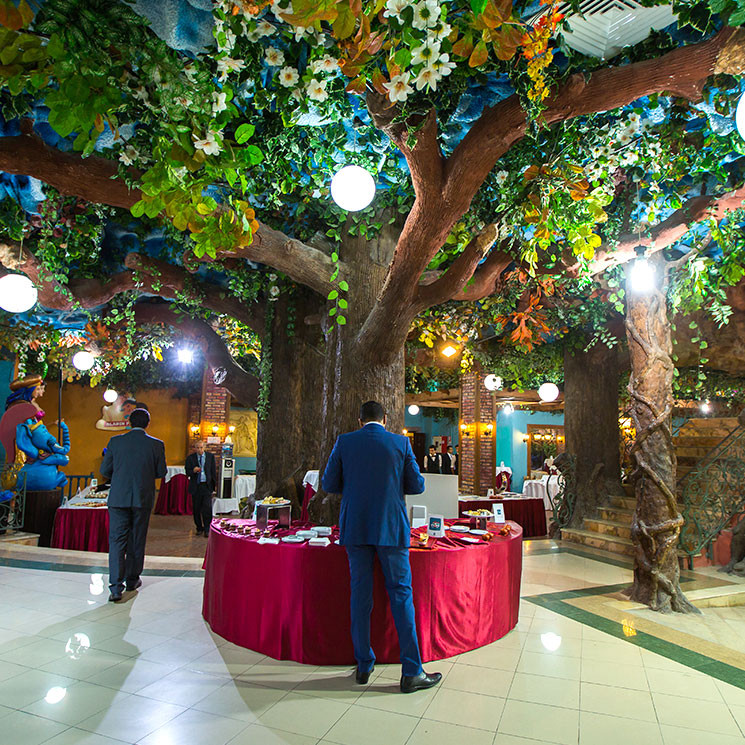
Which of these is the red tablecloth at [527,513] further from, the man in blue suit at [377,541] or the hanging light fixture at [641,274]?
the man in blue suit at [377,541]

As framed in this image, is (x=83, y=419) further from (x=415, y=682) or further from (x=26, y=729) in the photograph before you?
(x=415, y=682)

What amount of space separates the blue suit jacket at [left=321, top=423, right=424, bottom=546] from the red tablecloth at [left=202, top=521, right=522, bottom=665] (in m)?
0.32

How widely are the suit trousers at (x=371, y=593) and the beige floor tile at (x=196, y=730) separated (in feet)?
2.35

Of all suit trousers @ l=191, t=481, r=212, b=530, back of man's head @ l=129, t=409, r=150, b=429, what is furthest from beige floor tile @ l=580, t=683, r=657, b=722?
suit trousers @ l=191, t=481, r=212, b=530

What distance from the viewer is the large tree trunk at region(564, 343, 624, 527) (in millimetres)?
8180

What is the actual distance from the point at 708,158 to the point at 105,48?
382 cm

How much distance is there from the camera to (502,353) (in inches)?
370

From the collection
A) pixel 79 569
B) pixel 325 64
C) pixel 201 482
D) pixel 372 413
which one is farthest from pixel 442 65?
pixel 201 482

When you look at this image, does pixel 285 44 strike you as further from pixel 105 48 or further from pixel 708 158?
pixel 708 158

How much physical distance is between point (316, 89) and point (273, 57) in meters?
0.33

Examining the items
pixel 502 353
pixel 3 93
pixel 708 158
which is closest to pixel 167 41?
pixel 3 93

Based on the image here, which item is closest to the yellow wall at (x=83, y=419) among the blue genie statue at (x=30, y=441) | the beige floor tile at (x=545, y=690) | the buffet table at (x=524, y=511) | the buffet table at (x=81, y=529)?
the blue genie statue at (x=30, y=441)

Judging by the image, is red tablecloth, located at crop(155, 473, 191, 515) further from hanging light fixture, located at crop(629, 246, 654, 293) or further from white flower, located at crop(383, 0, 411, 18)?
white flower, located at crop(383, 0, 411, 18)

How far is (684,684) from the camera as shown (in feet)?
9.76
